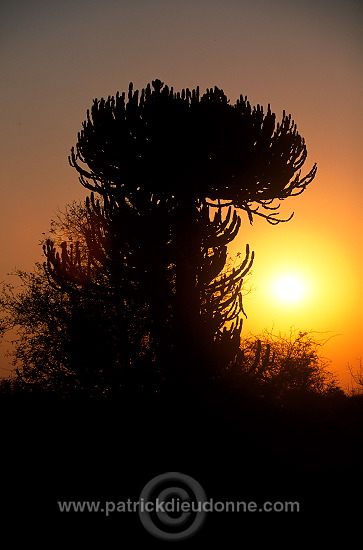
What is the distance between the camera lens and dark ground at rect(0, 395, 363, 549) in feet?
28.5

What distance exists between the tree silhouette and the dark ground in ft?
6.44

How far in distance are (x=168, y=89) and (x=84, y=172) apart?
266cm

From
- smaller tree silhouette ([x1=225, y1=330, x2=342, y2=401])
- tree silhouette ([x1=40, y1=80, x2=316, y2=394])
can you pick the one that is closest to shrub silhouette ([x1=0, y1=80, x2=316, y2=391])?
tree silhouette ([x1=40, y1=80, x2=316, y2=394])

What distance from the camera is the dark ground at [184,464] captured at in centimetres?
870

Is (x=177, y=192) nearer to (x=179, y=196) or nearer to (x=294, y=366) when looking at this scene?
(x=179, y=196)

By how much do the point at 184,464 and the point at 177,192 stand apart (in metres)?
5.89

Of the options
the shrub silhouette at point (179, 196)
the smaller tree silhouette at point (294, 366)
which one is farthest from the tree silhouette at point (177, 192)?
the smaller tree silhouette at point (294, 366)

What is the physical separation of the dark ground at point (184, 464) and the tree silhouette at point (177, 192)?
1.96 metres

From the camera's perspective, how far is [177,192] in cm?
1275

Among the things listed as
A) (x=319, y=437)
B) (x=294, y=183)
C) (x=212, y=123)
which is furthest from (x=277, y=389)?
(x=212, y=123)

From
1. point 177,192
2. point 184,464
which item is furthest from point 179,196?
point 184,464

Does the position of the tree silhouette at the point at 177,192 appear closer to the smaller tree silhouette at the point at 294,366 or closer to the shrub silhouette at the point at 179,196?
the shrub silhouette at the point at 179,196

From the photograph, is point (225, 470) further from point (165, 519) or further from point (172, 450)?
point (165, 519)

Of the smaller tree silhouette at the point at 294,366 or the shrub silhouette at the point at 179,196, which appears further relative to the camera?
the smaller tree silhouette at the point at 294,366
